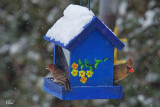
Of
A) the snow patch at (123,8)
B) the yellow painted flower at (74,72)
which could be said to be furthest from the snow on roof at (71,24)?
the snow patch at (123,8)

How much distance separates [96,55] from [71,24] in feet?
0.86

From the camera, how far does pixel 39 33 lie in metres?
4.95

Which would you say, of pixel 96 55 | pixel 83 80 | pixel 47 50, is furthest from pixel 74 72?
pixel 47 50

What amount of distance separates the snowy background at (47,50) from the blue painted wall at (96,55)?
1.81m

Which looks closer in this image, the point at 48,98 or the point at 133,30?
the point at 133,30

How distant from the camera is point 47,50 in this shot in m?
5.02

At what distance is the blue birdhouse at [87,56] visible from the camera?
2660mm

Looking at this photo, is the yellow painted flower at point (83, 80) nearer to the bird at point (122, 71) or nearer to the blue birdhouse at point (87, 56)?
the blue birdhouse at point (87, 56)

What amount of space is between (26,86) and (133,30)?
1601mm

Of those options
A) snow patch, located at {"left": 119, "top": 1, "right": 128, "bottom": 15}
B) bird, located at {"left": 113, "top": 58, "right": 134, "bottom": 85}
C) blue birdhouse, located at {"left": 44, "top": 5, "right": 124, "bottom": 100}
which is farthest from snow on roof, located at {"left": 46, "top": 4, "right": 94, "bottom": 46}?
snow patch, located at {"left": 119, "top": 1, "right": 128, "bottom": 15}

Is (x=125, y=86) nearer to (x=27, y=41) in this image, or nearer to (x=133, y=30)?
(x=133, y=30)

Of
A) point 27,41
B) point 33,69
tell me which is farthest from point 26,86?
point 27,41

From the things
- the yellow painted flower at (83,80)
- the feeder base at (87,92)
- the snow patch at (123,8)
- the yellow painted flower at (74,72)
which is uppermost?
the snow patch at (123,8)

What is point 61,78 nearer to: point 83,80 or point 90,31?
point 83,80
